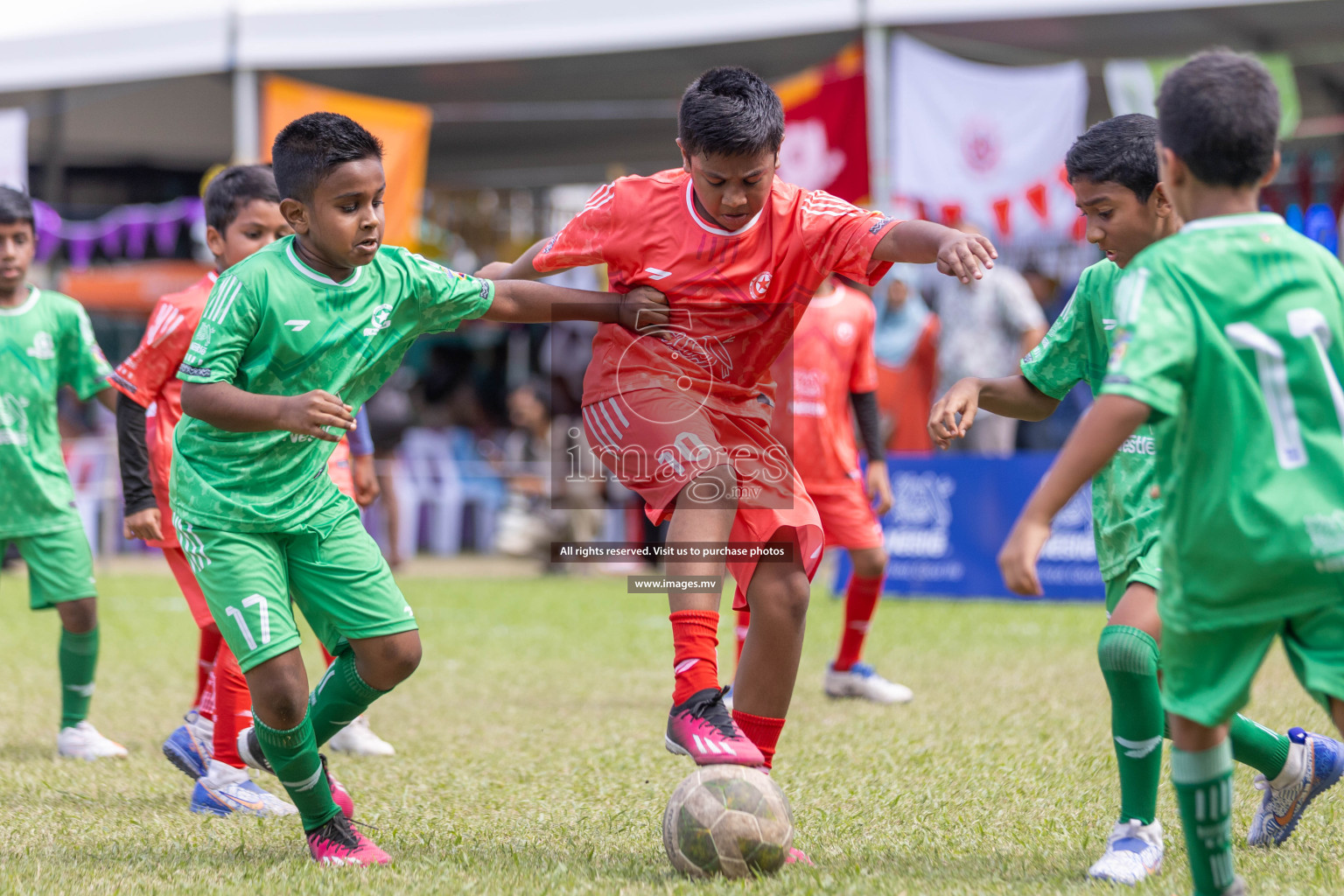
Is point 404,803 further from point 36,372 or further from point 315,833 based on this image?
point 36,372

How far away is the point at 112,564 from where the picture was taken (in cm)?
1530

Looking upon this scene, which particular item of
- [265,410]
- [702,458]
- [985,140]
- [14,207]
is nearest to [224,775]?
[265,410]

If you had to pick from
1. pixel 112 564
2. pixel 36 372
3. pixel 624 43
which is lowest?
pixel 112 564

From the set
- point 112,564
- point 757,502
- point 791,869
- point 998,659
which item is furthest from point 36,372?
point 112,564

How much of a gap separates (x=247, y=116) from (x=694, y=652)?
39.1 ft

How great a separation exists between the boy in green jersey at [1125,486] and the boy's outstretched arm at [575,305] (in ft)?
2.88

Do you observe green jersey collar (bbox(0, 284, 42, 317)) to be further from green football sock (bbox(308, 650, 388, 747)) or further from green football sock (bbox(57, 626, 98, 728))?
green football sock (bbox(308, 650, 388, 747))

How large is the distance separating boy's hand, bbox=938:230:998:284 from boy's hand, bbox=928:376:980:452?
0.27 metres

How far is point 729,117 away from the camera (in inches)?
140

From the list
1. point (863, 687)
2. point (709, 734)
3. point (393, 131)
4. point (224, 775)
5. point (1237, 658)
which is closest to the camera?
point (1237, 658)

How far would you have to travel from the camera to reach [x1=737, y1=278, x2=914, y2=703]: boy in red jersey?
668 cm

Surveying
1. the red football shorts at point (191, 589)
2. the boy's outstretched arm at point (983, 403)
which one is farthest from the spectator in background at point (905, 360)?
the boy's outstretched arm at point (983, 403)

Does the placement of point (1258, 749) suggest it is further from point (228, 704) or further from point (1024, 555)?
point (228, 704)

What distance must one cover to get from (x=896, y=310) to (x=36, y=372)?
7.49 metres
